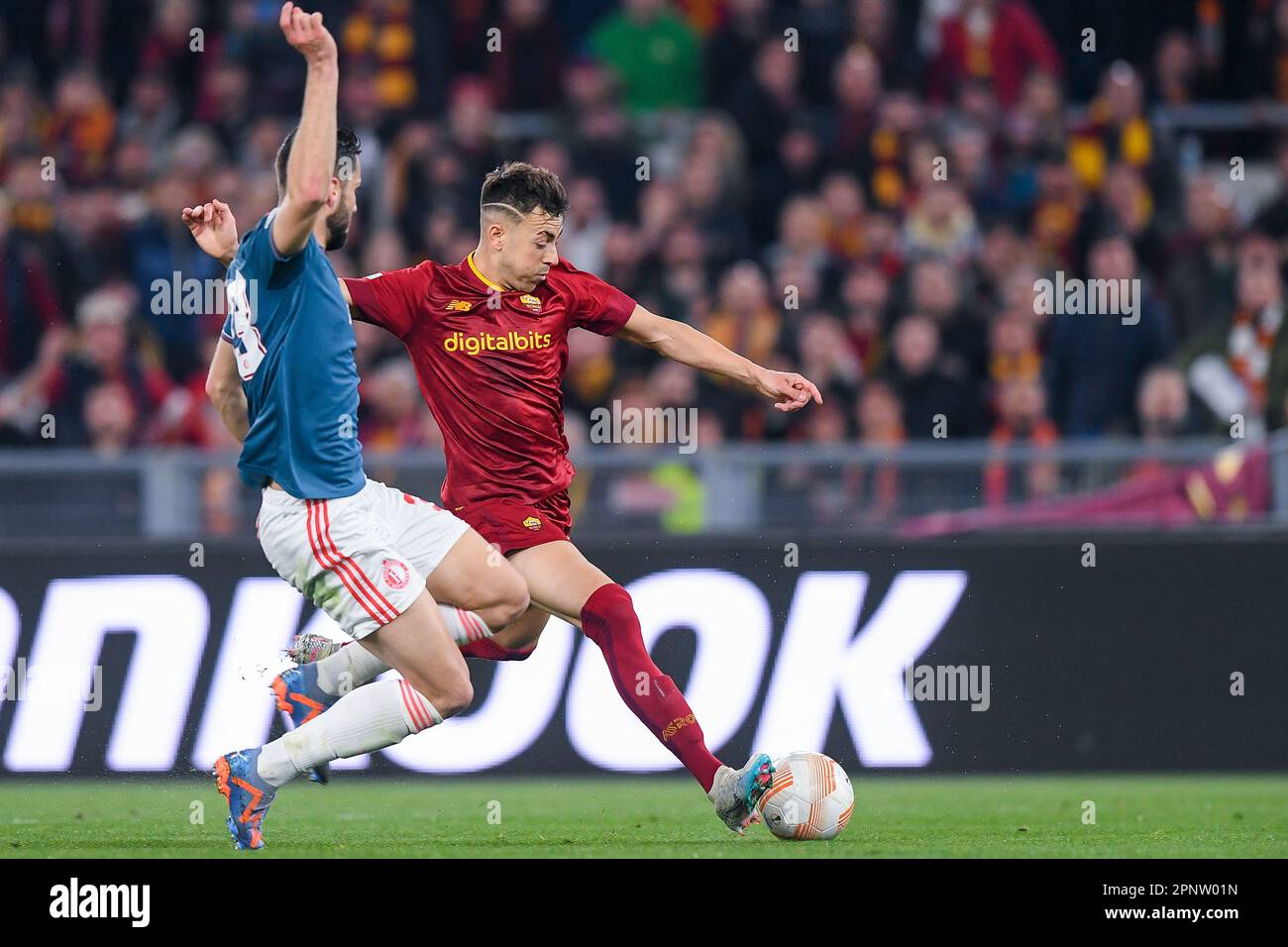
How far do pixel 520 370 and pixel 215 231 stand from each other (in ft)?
3.85

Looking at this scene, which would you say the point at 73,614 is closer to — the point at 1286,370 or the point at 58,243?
the point at 58,243

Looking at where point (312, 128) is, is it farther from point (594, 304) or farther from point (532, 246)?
point (594, 304)

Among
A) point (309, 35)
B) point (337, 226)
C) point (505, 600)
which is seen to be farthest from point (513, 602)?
point (309, 35)

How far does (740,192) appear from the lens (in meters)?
12.8

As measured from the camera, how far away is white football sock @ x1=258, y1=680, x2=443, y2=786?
6645 millimetres

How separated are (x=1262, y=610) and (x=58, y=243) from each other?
7073 millimetres

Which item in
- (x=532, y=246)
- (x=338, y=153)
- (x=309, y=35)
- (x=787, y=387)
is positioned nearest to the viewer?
(x=309, y=35)

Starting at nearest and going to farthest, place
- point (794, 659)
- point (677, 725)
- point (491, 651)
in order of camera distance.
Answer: point (677, 725) → point (491, 651) → point (794, 659)

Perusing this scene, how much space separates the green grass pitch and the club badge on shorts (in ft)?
2.75

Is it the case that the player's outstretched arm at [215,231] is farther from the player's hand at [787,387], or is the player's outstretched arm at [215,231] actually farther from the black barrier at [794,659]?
the black barrier at [794,659]

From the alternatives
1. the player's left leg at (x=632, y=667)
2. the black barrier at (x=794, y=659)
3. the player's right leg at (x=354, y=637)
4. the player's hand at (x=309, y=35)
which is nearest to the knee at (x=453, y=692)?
the player's right leg at (x=354, y=637)

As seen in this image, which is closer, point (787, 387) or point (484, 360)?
point (787, 387)

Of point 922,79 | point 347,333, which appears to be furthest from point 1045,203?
point 347,333

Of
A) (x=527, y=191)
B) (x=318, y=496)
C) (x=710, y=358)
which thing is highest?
(x=527, y=191)
